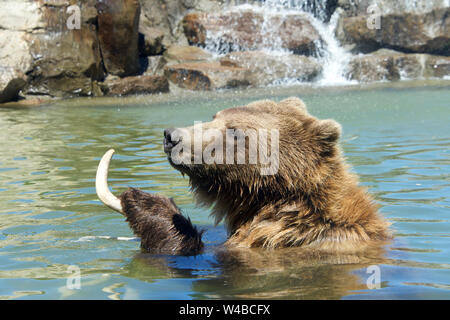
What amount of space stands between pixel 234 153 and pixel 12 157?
209 inches

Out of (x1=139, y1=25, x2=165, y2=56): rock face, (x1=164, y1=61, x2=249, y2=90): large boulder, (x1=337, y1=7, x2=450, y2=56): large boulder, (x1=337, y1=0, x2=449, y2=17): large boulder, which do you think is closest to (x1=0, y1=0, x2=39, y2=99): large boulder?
(x1=139, y1=25, x2=165, y2=56): rock face

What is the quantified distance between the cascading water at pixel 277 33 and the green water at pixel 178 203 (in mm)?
7771

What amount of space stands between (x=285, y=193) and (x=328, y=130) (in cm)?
53

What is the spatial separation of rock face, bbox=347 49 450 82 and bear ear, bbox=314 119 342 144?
15985 millimetres

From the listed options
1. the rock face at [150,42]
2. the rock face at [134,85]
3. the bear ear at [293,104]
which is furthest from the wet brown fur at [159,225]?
the rock face at [150,42]

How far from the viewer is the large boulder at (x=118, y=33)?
18594 millimetres

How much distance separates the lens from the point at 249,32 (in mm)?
21781

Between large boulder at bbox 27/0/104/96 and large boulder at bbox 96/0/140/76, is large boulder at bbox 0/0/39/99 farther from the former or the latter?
large boulder at bbox 96/0/140/76

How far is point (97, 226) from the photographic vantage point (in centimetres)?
571

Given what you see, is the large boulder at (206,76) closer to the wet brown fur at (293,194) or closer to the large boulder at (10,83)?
the large boulder at (10,83)

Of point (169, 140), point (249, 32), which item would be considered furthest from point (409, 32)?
point (169, 140)

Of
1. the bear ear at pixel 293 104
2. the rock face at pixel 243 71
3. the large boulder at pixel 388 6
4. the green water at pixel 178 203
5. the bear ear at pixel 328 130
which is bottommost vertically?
the green water at pixel 178 203

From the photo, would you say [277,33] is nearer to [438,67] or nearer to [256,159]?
[438,67]
